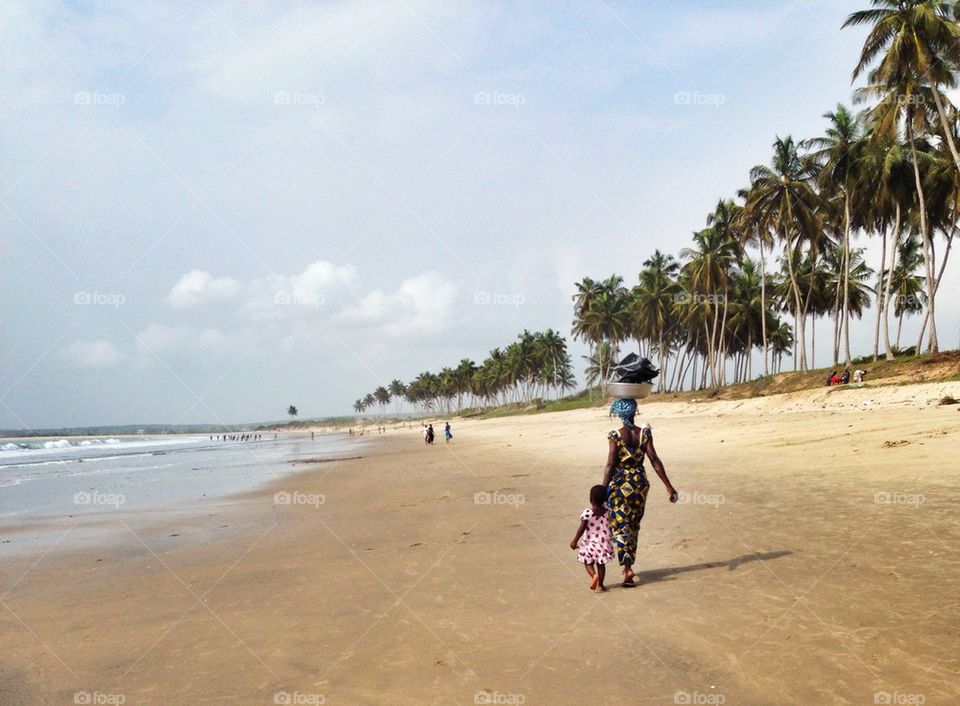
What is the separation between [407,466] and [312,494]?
7533 mm

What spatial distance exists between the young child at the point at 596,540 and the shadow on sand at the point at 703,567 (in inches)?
22.1

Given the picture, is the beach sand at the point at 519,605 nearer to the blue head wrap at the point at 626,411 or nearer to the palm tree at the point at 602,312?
the blue head wrap at the point at 626,411

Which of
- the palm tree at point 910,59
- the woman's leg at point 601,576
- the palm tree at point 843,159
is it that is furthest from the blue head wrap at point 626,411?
the palm tree at point 843,159

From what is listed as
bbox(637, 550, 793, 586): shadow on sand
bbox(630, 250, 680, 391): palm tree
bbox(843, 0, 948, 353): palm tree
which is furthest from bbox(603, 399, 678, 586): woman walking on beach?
bbox(630, 250, 680, 391): palm tree

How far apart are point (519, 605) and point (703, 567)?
233 centimetres

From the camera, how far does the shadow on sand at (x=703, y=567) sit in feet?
21.8

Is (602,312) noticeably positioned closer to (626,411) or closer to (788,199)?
(788,199)

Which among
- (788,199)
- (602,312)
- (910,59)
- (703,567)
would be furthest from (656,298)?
(703,567)

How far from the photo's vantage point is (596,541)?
6.41 meters

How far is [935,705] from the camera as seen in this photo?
3623mm

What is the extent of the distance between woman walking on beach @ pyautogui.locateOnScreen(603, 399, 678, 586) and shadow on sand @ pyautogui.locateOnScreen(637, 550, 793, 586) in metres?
0.39

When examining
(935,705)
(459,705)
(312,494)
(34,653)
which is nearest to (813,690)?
(935,705)

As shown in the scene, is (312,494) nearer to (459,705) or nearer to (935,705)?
Result: (459,705)

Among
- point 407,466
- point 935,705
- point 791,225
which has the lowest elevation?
point 407,466
